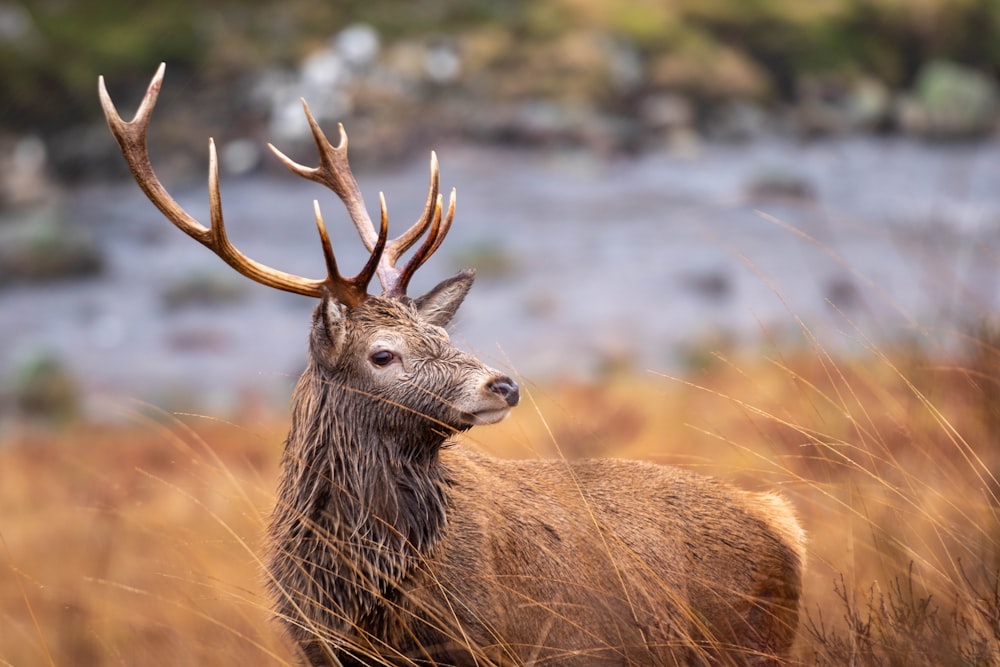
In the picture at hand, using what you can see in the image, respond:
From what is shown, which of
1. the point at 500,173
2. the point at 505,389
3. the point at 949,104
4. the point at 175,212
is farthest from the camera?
the point at 949,104

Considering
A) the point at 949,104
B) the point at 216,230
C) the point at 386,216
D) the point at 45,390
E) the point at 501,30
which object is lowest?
the point at 45,390

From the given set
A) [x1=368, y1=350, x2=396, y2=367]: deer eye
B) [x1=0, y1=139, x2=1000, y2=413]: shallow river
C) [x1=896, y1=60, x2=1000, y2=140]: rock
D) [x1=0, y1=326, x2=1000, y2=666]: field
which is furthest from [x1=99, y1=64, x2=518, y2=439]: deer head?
[x1=896, y1=60, x2=1000, y2=140]: rock

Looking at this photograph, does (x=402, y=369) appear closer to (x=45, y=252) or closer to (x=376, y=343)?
(x=376, y=343)

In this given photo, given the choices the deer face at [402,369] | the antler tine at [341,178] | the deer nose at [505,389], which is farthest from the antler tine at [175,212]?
the deer nose at [505,389]

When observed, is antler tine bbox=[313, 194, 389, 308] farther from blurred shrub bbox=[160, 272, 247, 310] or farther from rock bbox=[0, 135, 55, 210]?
rock bbox=[0, 135, 55, 210]

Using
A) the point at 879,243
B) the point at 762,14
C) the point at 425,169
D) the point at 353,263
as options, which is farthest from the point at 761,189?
the point at 353,263

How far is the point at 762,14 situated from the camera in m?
11.5

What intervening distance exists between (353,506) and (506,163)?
8.36 metres

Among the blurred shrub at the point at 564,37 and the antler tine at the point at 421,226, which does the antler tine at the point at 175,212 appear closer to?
the antler tine at the point at 421,226

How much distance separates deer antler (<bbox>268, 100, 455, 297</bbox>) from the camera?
3309mm

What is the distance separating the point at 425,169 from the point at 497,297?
5.01 ft

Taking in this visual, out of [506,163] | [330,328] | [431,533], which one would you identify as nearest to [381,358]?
[330,328]

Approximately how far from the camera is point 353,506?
3.12 meters

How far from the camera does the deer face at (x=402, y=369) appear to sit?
2986 millimetres
